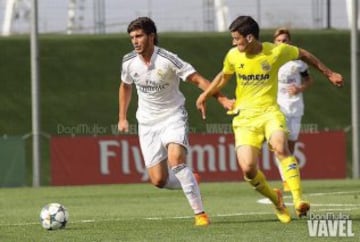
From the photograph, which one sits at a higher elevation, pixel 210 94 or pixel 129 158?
pixel 210 94

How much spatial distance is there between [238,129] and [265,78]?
0.64 meters

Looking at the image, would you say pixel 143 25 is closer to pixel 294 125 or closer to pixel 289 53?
pixel 289 53

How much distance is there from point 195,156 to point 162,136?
1118 centimetres

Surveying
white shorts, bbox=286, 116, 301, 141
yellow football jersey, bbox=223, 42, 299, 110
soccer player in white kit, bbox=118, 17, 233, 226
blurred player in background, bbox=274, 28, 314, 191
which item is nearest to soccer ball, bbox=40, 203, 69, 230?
soccer player in white kit, bbox=118, 17, 233, 226

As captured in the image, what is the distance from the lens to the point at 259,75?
13891 millimetres

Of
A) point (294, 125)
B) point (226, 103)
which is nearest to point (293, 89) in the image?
point (294, 125)

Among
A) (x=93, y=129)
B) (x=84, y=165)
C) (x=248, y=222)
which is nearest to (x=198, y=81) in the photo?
(x=248, y=222)

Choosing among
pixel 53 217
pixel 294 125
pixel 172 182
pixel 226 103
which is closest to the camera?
pixel 53 217

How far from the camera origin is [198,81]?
13.9 metres

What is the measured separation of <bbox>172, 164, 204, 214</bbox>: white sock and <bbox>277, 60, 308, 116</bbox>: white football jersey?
6.99 meters

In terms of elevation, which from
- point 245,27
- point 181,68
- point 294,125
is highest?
point 245,27

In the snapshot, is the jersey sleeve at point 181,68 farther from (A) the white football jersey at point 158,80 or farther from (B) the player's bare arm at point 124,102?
(B) the player's bare arm at point 124,102

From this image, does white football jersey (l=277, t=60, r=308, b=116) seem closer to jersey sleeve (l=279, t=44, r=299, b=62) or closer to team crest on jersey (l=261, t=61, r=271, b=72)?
jersey sleeve (l=279, t=44, r=299, b=62)

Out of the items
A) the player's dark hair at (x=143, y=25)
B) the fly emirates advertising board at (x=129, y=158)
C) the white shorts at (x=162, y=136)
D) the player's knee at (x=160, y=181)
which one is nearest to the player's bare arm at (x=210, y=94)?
the white shorts at (x=162, y=136)
